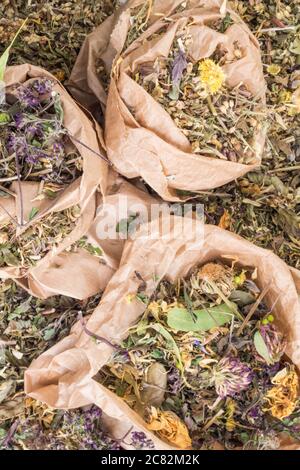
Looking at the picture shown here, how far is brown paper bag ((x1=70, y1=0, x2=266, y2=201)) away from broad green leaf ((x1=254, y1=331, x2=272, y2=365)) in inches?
14.8

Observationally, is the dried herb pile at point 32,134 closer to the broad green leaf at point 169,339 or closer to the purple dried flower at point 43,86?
the purple dried flower at point 43,86

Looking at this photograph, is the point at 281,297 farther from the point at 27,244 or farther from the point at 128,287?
the point at 27,244

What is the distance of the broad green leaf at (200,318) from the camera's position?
1425 millimetres

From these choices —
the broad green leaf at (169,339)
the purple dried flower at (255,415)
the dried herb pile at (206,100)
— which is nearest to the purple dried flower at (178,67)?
the dried herb pile at (206,100)

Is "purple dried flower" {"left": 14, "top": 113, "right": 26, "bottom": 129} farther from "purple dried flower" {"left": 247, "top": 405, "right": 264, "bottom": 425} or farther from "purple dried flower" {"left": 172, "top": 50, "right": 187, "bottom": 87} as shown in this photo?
"purple dried flower" {"left": 247, "top": 405, "right": 264, "bottom": 425}

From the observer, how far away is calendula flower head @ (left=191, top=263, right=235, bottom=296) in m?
1.42

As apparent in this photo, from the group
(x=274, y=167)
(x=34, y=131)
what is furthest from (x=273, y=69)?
(x=34, y=131)

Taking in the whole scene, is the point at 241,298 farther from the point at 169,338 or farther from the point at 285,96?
the point at 285,96

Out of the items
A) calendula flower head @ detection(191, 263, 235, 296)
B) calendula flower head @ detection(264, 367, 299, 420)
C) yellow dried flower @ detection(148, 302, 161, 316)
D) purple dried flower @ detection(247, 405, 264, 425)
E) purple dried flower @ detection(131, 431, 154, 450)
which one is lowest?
purple dried flower @ detection(131, 431, 154, 450)

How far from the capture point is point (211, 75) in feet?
4.32

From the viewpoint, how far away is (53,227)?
53.6 inches

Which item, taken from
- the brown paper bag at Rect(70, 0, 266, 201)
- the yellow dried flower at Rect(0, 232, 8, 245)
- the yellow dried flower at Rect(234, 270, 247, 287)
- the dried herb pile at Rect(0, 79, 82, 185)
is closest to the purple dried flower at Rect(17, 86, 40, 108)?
the dried herb pile at Rect(0, 79, 82, 185)

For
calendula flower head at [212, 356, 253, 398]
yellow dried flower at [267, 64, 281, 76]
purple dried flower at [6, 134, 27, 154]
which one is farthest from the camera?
yellow dried flower at [267, 64, 281, 76]

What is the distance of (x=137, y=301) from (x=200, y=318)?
6.3 inches
